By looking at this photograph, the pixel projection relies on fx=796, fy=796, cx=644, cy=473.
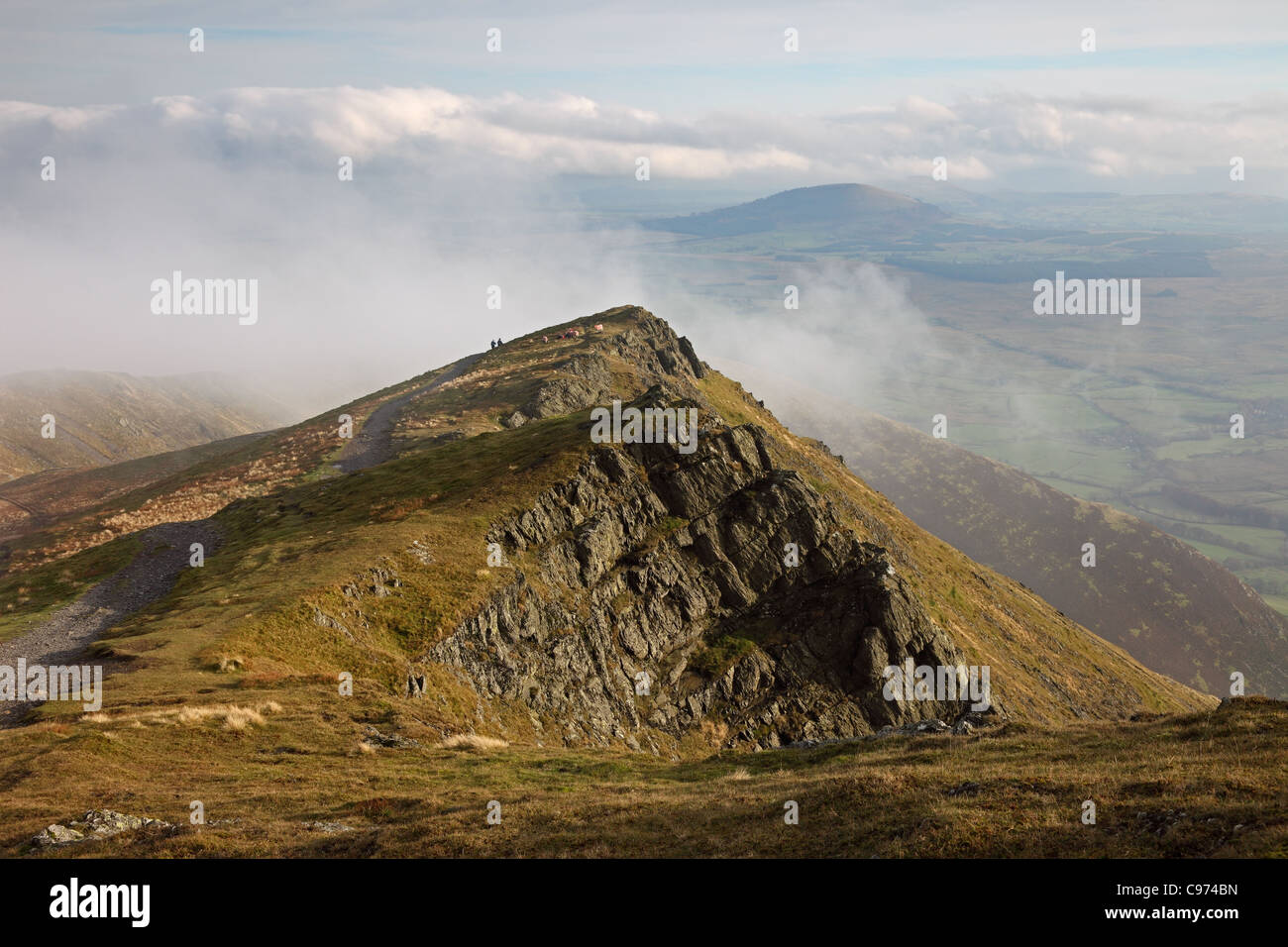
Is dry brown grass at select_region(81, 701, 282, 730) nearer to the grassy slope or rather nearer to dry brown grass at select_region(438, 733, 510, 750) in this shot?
the grassy slope

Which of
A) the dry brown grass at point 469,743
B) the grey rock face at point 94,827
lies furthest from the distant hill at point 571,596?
the grey rock face at point 94,827

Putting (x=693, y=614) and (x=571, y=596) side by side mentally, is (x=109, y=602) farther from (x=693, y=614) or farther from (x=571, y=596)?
(x=693, y=614)

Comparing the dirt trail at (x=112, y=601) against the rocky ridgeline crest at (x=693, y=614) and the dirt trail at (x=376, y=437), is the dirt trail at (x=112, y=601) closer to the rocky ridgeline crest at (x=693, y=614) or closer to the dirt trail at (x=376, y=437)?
the dirt trail at (x=376, y=437)

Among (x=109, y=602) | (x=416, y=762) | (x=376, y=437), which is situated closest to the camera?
(x=416, y=762)

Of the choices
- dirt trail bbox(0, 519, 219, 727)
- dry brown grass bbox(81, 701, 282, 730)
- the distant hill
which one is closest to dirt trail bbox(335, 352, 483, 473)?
the distant hill

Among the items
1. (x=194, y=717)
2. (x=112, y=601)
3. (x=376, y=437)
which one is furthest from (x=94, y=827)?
(x=376, y=437)
